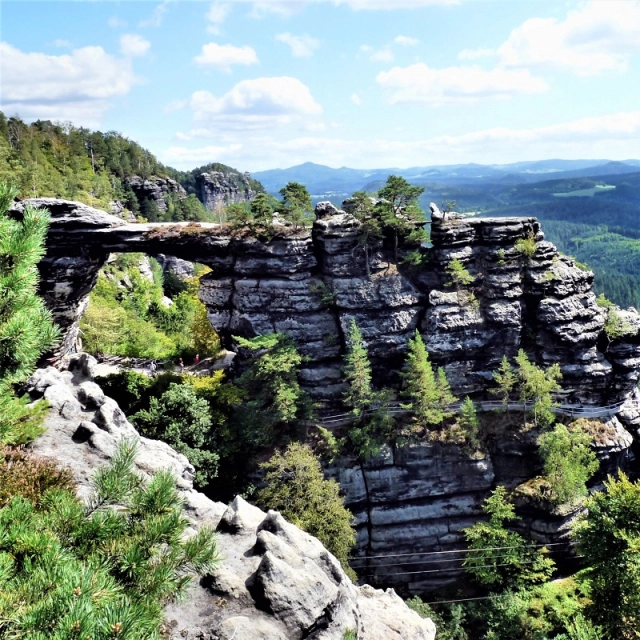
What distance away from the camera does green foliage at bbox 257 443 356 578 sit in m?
24.3

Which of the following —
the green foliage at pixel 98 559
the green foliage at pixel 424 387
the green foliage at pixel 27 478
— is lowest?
the green foliage at pixel 424 387

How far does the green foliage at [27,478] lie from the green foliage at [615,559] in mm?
23063

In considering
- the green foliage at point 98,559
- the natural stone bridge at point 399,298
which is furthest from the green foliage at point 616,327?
the green foliage at point 98,559

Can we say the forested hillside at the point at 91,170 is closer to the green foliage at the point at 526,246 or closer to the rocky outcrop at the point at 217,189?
the rocky outcrop at the point at 217,189

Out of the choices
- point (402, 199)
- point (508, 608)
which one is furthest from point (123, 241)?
point (508, 608)

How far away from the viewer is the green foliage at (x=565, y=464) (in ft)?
92.6

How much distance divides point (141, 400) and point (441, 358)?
19472 mm

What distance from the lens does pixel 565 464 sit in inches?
1116

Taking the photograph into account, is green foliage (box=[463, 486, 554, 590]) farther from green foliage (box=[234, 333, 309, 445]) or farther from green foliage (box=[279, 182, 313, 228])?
green foliage (box=[279, 182, 313, 228])

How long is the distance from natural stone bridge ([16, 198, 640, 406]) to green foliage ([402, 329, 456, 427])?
1568 mm

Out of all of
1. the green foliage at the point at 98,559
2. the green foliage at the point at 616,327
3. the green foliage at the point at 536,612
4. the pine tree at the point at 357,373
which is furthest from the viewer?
the green foliage at the point at 616,327

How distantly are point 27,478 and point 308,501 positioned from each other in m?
17.2

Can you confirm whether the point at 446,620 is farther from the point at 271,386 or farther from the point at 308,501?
the point at 271,386

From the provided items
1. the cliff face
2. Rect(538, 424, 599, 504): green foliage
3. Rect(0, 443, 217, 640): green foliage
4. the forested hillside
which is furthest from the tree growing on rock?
the forested hillside
